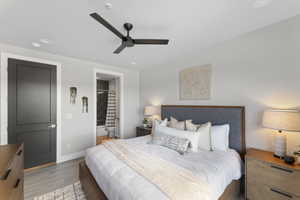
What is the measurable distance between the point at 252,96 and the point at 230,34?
115 cm

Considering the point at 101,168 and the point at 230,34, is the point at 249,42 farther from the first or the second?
the point at 101,168

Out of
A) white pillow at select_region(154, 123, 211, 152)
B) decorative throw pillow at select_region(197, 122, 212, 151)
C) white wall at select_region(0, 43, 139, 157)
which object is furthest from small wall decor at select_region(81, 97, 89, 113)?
decorative throw pillow at select_region(197, 122, 212, 151)

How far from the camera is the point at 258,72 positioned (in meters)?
2.21

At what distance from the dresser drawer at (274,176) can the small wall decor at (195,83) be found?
143 centimetres

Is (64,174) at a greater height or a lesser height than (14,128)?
lesser

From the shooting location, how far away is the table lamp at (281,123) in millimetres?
1666

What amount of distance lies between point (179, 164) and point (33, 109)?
3243mm

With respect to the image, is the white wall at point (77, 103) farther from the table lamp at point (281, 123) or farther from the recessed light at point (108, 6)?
the table lamp at point (281, 123)

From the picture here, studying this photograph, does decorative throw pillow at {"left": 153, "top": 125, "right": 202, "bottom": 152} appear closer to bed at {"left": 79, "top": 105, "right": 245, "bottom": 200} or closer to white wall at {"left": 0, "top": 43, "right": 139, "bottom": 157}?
bed at {"left": 79, "top": 105, "right": 245, "bottom": 200}

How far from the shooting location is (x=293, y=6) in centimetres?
172

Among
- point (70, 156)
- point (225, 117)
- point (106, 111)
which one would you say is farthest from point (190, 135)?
point (106, 111)

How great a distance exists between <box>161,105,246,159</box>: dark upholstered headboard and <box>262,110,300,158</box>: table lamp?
458mm

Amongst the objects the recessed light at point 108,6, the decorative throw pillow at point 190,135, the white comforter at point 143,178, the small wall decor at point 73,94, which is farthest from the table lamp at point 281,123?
the small wall decor at point 73,94

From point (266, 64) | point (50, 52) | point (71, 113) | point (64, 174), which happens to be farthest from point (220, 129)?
point (50, 52)
